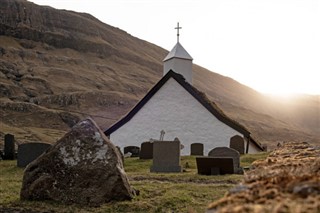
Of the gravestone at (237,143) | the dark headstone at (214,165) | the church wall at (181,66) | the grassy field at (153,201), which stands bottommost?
the grassy field at (153,201)

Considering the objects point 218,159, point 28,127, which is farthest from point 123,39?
point 218,159

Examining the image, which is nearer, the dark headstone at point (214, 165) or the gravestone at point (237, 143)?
the dark headstone at point (214, 165)

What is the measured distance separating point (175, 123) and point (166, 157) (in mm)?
12033

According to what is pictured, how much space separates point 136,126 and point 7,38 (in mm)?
86771

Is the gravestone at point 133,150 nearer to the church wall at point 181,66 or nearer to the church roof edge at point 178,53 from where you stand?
the church wall at point 181,66

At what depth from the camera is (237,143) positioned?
1053 inches

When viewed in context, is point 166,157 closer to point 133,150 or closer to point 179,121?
point 133,150

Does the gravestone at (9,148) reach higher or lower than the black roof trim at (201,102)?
lower

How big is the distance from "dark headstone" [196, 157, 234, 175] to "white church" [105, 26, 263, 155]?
1252 centimetres

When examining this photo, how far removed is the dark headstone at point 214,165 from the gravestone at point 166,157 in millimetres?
2040

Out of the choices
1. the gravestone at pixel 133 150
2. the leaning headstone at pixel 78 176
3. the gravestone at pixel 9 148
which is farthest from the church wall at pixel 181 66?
the leaning headstone at pixel 78 176

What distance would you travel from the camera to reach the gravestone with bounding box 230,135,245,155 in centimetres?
2652

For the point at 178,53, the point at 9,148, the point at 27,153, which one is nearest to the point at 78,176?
the point at 27,153

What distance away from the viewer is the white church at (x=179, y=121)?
28500 mm
